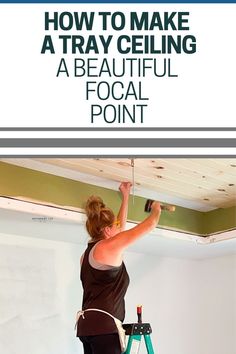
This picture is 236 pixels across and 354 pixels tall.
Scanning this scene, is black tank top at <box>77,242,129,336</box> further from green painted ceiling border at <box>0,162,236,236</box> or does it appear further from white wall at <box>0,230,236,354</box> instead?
white wall at <box>0,230,236,354</box>

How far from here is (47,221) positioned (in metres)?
2.86

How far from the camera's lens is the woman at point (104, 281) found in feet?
7.67

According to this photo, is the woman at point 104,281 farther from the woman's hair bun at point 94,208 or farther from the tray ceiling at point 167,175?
the tray ceiling at point 167,175

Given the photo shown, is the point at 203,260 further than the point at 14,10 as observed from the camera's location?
Yes

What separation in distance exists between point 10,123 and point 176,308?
3426 mm

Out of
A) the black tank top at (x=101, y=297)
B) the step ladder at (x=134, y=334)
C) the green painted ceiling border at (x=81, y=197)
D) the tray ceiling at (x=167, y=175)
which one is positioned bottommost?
the step ladder at (x=134, y=334)

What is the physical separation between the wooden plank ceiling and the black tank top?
48 centimetres

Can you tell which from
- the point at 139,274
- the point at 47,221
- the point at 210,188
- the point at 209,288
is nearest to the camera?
the point at 47,221

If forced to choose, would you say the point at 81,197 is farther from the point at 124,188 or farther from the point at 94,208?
the point at 94,208

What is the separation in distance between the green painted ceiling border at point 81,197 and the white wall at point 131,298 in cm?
46

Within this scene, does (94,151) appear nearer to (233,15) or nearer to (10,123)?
(10,123)

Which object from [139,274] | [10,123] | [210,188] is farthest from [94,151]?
[139,274]

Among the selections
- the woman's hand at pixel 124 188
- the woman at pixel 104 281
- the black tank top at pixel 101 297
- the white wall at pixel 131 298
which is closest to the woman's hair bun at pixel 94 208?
the woman at pixel 104 281

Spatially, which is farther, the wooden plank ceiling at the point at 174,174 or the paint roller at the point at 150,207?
the wooden plank ceiling at the point at 174,174
